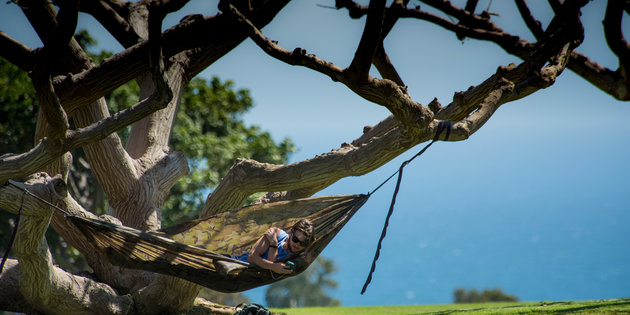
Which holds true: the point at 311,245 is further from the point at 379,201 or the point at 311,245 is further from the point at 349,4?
the point at 379,201

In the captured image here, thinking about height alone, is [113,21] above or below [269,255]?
above

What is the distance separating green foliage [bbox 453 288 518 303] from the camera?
853 inches

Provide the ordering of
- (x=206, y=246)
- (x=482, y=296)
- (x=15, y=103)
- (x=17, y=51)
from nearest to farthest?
(x=206, y=246), (x=17, y=51), (x=15, y=103), (x=482, y=296)

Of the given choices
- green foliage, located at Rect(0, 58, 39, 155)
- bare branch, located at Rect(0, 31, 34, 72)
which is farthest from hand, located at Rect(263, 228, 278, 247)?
green foliage, located at Rect(0, 58, 39, 155)

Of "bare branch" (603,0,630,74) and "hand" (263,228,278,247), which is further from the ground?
"bare branch" (603,0,630,74)

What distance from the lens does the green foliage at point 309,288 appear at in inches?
1156

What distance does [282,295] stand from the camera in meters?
29.9

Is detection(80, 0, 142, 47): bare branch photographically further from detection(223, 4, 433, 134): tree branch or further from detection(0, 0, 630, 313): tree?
→ detection(223, 4, 433, 134): tree branch

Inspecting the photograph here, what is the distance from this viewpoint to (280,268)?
339 cm

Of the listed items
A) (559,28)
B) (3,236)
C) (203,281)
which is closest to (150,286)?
(203,281)

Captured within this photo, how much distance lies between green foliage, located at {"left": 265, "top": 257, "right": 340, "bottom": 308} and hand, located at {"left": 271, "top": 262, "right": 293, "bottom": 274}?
26264 millimetres

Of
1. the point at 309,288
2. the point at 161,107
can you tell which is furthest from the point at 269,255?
the point at 309,288

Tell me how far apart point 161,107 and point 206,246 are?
3.24ft

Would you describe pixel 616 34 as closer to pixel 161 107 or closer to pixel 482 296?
pixel 161 107
